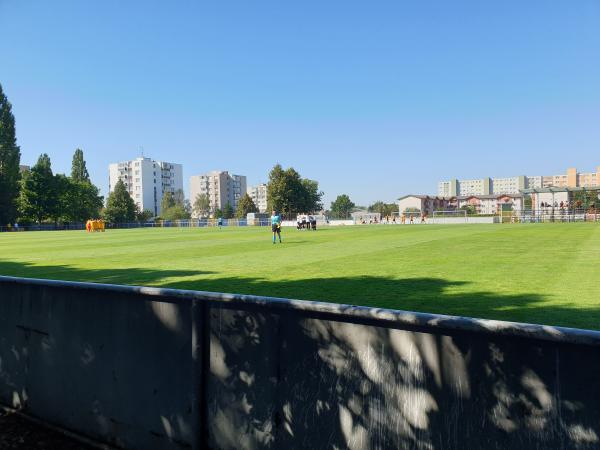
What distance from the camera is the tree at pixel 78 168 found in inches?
4222

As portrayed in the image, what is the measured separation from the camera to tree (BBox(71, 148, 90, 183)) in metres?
107

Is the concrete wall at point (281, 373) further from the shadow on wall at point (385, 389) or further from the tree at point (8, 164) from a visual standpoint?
the tree at point (8, 164)

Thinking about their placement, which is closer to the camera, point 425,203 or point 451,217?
point 451,217

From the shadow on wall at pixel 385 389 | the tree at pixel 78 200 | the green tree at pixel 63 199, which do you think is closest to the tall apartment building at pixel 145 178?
the tree at pixel 78 200

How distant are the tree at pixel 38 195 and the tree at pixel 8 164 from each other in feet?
5.90

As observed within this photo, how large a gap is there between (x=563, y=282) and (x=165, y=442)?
28.7ft

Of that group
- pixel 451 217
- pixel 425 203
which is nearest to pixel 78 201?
pixel 451 217

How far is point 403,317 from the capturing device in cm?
265

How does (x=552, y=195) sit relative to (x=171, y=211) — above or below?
above

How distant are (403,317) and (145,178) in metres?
178

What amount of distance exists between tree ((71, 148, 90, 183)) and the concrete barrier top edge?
116 meters

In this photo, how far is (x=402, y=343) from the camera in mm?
2701

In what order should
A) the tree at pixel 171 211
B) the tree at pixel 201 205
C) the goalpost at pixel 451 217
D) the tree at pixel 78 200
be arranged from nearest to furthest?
the goalpost at pixel 451 217 < the tree at pixel 78 200 < the tree at pixel 171 211 < the tree at pixel 201 205

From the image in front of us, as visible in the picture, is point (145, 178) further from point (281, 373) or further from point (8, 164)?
point (281, 373)
